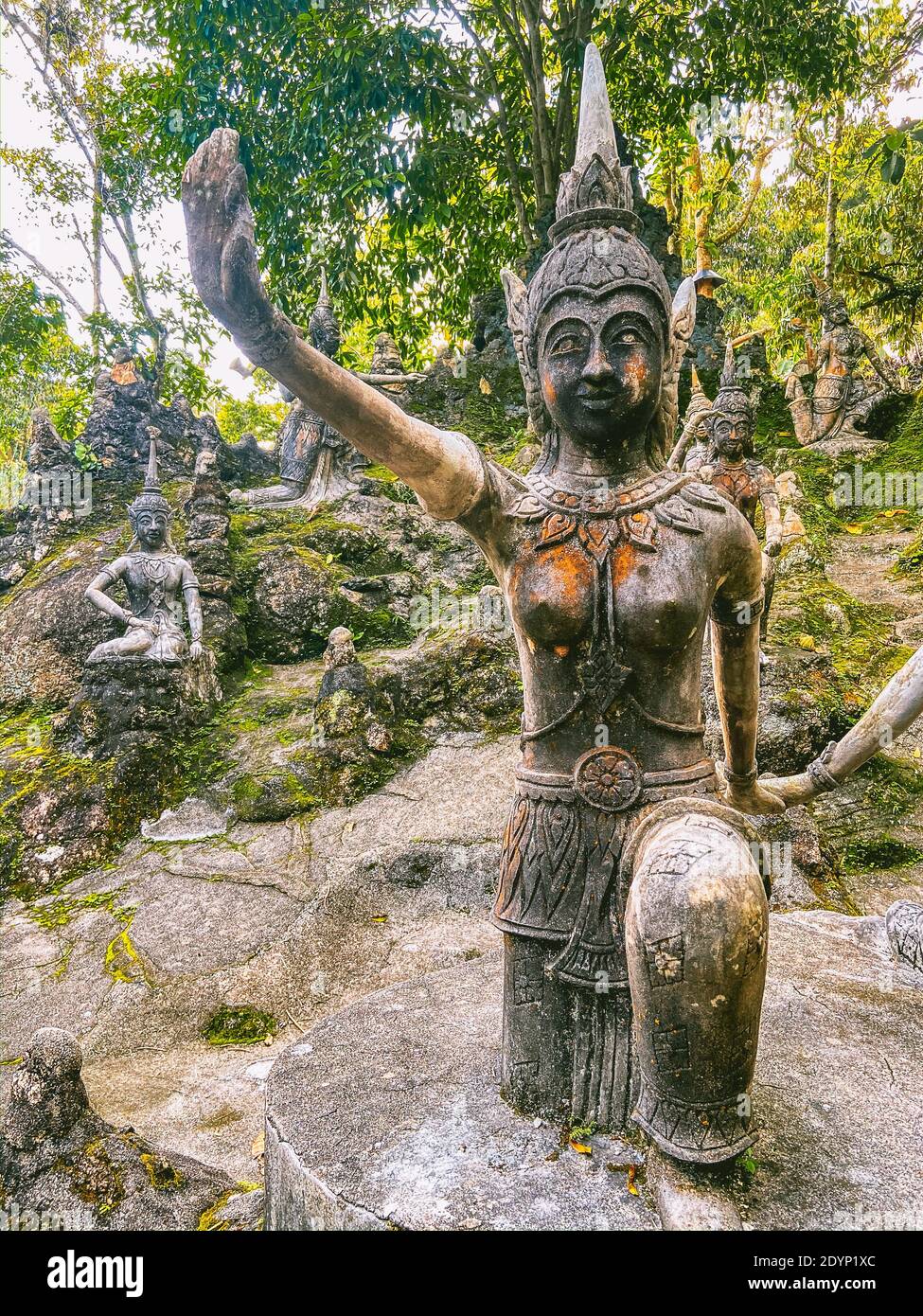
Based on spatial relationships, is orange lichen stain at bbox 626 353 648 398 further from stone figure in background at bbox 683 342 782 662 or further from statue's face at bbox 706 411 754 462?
statue's face at bbox 706 411 754 462

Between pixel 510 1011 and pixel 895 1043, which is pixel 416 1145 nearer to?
pixel 510 1011

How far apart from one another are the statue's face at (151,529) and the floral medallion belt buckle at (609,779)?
22.6 feet

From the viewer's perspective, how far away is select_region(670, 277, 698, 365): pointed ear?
214cm

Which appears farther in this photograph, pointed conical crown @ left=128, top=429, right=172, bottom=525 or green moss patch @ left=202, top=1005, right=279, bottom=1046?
pointed conical crown @ left=128, top=429, right=172, bottom=525

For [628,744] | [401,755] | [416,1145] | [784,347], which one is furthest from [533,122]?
[416,1145]

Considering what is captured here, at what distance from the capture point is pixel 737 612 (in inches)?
87.7

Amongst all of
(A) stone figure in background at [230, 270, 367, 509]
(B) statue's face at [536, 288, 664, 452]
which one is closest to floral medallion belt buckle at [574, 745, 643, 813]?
(B) statue's face at [536, 288, 664, 452]

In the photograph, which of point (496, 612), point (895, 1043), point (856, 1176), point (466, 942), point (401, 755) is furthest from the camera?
point (496, 612)

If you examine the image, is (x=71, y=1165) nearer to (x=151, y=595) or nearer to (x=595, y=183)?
(x=595, y=183)

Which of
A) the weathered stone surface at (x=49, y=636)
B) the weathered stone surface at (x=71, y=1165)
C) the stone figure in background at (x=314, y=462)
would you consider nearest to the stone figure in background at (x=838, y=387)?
the stone figure in background at (x=314, y=462)

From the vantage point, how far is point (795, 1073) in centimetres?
227

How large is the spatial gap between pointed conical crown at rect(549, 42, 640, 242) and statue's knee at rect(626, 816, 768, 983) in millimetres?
1539

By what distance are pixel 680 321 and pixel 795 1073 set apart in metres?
2.08
